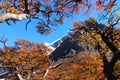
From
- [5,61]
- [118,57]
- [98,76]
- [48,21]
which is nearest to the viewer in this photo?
[48,21]

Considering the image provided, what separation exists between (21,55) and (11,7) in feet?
88.1

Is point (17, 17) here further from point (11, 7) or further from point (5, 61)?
point (5, 61)

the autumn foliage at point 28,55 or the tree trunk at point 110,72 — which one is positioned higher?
the tree trunk at point 110,72

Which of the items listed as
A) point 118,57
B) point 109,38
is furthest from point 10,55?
point 118,57

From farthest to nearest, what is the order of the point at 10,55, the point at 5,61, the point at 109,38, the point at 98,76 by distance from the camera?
the point at 10,55
the point at 5,61
the point at 98,76
the point at 109,38

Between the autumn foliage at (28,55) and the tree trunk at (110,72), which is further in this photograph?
the autumn foliage at (28,55)

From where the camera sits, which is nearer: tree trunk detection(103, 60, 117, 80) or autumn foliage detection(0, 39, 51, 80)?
tree trunk detection(103, 60, 117, 80)

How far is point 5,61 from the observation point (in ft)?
117

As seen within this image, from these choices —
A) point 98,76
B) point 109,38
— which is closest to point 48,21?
point 109,38

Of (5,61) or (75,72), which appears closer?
(5,61)

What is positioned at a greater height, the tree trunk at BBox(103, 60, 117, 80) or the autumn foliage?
the tree trunk at BBox(103, 60, 117, 80)

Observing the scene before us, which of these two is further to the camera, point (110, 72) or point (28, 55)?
point (28, 55)

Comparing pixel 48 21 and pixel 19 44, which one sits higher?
pixel 48 21

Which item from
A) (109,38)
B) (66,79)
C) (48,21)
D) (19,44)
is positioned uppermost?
(48,21)
